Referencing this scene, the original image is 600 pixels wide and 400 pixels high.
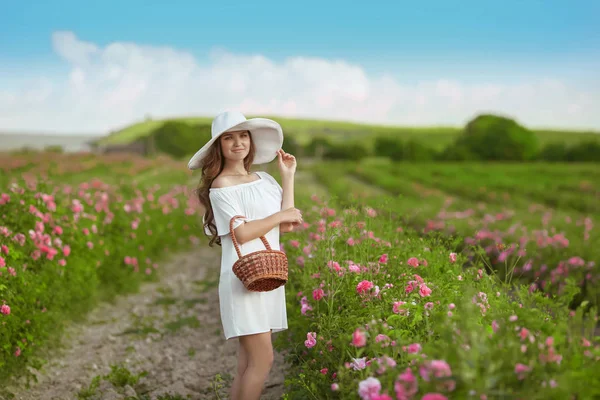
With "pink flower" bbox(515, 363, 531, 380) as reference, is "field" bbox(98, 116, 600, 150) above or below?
above

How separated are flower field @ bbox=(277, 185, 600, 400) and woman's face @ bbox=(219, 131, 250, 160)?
2.88ft

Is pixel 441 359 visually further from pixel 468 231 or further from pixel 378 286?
pixel 468 231

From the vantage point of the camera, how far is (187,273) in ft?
30.1

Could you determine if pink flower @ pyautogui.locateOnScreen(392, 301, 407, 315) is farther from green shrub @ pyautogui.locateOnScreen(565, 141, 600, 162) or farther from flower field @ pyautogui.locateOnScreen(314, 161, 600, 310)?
green shrub @ pyautogui.locateOnScreen(565, 141, 600, 162)

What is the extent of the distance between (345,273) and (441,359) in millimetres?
1702

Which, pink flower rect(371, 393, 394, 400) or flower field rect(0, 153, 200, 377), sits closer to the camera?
pink flower rect(371, 393, 394, 400)

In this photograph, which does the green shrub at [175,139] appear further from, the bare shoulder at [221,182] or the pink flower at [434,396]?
the pink flower at [434,396]

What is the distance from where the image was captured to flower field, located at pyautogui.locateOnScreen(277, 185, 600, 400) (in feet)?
6.59

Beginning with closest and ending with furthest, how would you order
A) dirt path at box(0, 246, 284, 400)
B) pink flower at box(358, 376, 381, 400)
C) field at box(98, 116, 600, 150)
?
1. pink flower at box(358, 376, 381, 400)
2. dirt path at box(0, 246, 284, 400)
3. field at box(98, 116, 600, 150)

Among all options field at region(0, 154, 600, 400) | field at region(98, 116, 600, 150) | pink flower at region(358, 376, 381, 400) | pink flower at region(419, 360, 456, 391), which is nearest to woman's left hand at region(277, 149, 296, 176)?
field at region(0, 154, 600, 400)

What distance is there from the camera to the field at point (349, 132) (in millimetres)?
70562

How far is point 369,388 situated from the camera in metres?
2.15

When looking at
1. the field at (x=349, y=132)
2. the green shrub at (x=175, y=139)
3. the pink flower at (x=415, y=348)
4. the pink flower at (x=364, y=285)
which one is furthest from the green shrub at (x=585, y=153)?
the pink flower at (x=415, y=348)

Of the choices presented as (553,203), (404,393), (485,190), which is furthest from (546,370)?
(485,190)
